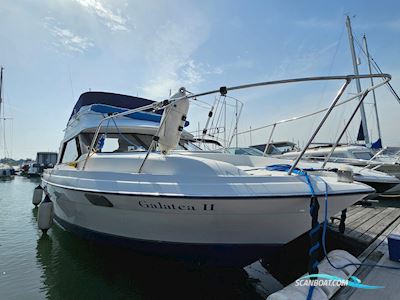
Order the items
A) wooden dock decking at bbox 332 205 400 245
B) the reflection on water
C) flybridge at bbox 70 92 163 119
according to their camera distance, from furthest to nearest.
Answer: flybridge at bbox 70 92 163 119, wooden dock decking at bbox 332 205 400 245, the reflection on water

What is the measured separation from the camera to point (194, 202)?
3.05 metres

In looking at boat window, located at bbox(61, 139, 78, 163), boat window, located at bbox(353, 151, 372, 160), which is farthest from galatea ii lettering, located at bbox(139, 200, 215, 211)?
boat window, located at bbox(353, 151, 372, 160)

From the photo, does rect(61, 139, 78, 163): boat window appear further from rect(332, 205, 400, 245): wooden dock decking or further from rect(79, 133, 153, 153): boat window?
rect(332, 205, 400, 245): wooden dock decking

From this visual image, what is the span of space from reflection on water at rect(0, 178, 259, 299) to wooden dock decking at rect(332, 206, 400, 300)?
4.47ft

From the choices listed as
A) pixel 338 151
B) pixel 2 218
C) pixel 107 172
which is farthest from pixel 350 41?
pixel 2 218

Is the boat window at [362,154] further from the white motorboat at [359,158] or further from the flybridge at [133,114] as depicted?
the flybridge at [133,114]

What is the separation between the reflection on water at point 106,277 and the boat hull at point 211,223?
46 centimetres

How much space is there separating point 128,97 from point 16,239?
14.0 feet

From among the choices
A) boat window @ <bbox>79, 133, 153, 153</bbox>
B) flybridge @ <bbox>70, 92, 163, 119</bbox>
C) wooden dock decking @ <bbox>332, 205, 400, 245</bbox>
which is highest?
flybridge @ <bbox>70, 92, 163, 119</bbox>

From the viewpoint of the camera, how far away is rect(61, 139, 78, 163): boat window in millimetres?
5784

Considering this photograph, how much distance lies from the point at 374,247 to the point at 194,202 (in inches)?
103

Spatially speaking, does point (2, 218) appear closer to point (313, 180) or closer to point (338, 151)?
point (313, 180)

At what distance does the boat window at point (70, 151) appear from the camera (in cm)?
578

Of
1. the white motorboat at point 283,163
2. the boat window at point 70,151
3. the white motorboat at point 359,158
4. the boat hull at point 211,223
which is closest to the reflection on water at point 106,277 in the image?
the boat hull at point 211,223
